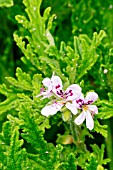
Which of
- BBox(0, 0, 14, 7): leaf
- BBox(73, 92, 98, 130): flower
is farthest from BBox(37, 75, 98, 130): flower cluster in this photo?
BBox(0, 0, 14, 7): leaf

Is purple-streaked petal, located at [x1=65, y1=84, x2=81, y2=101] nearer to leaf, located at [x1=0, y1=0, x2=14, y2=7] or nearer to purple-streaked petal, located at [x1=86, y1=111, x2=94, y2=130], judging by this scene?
purple-streaked petal, located at [x1=86, y1=111, x2=94, y2=130]

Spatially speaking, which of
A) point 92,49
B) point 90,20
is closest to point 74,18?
point 90,20

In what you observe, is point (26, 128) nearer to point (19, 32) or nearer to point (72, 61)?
point (72, 61)

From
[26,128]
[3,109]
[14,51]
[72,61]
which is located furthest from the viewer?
[14,51]

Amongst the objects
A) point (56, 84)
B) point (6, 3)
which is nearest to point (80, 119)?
point (56, 84)

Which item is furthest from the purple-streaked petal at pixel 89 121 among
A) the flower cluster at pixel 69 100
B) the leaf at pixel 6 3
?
the leaf at pixel 6 3

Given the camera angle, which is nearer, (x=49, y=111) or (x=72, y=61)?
(x=49, y=111)

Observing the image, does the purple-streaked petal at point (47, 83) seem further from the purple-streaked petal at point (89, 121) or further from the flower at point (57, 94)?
the purple-streaked petal at point (89, 121)
